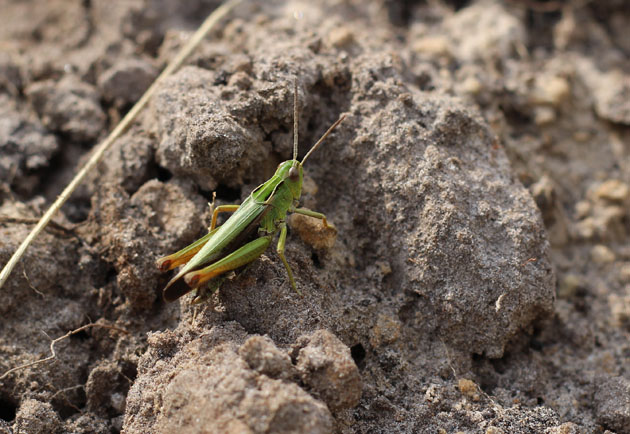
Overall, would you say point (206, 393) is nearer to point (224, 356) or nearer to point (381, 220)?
point (224, 356)

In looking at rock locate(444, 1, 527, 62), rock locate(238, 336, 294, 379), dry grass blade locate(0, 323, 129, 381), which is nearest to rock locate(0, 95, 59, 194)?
dry grass blade locate(0, 323, 129, 381)

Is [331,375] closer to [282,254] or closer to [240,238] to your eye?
[282,254]

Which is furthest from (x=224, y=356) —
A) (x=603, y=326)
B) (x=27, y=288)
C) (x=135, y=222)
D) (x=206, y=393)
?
(x=603, y=326)

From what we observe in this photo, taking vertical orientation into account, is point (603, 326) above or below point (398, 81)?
below

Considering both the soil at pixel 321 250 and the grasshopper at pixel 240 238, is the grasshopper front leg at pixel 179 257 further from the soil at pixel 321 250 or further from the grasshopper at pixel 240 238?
the soil at pixel 321 250

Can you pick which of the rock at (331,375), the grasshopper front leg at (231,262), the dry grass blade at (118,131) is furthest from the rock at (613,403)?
the dry grass blade at (118,131)

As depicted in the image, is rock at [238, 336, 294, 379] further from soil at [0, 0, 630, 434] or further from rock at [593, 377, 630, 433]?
rock at [593, 377, 630, 433]
